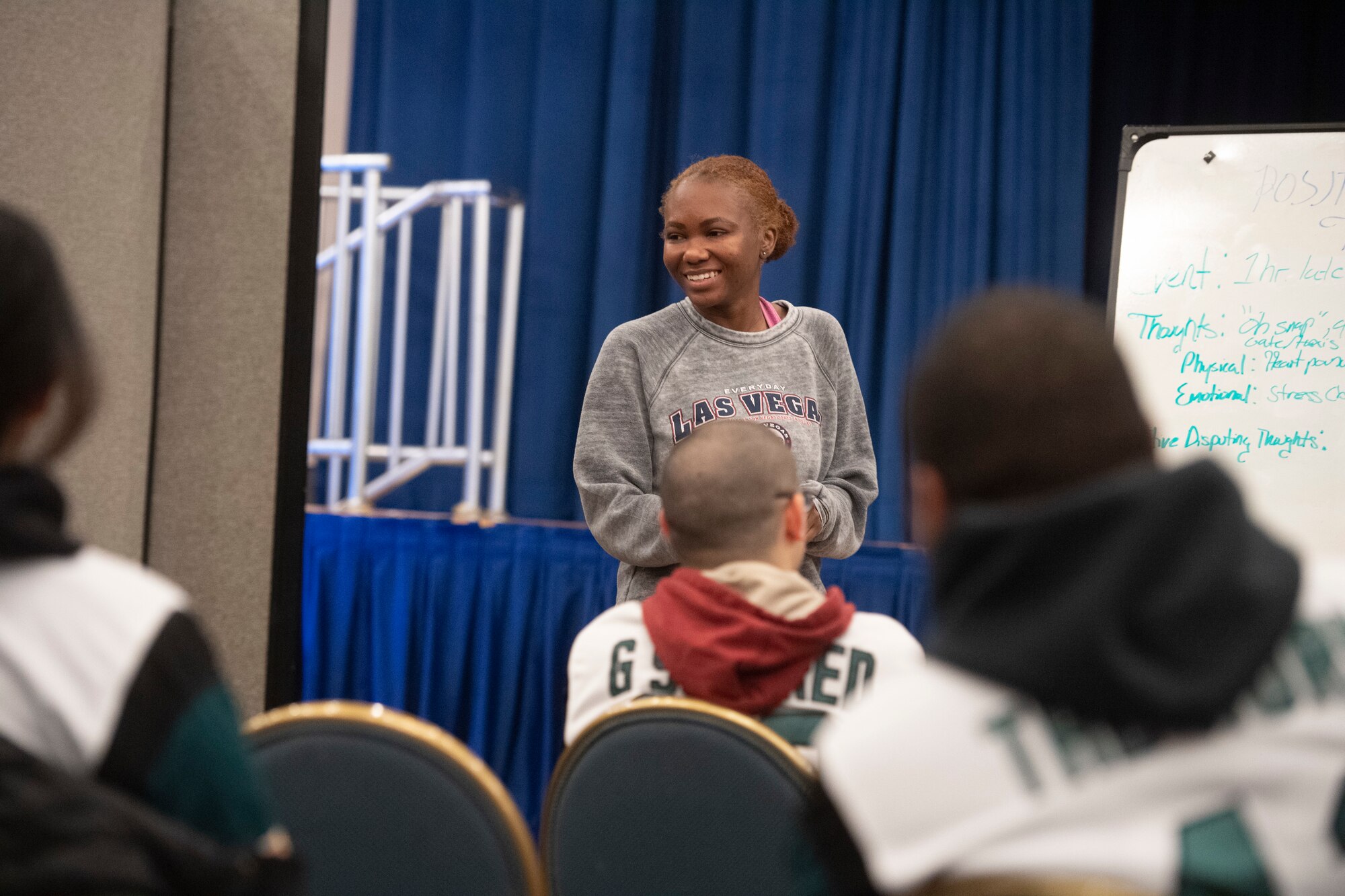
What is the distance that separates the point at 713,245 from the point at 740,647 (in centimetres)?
101

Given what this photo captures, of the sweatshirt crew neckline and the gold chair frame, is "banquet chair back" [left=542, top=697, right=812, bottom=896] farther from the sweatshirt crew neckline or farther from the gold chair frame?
the sweatshirt crew neckline

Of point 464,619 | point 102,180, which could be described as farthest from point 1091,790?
point 464,619

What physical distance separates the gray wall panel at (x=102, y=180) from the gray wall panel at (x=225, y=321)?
0.14 feet

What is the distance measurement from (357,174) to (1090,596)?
166 inches

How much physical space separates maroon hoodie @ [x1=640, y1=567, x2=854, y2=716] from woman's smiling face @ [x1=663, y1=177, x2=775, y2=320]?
2.97 ft

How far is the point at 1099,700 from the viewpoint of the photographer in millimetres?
667

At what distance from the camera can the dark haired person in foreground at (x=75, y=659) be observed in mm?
737

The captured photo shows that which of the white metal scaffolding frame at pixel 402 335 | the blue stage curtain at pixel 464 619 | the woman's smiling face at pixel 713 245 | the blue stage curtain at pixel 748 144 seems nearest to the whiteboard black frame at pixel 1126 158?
the blue stage curtain at pixel 464 619

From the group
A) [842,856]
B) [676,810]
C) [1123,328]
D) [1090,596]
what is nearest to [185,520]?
[676,810]

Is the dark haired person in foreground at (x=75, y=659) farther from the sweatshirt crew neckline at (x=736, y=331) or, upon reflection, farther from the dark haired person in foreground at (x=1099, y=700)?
the sweatshirt crew neckline at (x=736, y=331)

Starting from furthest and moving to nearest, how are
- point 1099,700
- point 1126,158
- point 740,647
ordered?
point 1126,158
point 740,647
point 1099,700

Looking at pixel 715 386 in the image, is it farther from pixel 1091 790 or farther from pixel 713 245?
pixel 1091 790

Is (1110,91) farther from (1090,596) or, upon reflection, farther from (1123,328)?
(1090,596)

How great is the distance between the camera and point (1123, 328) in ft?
9.28
